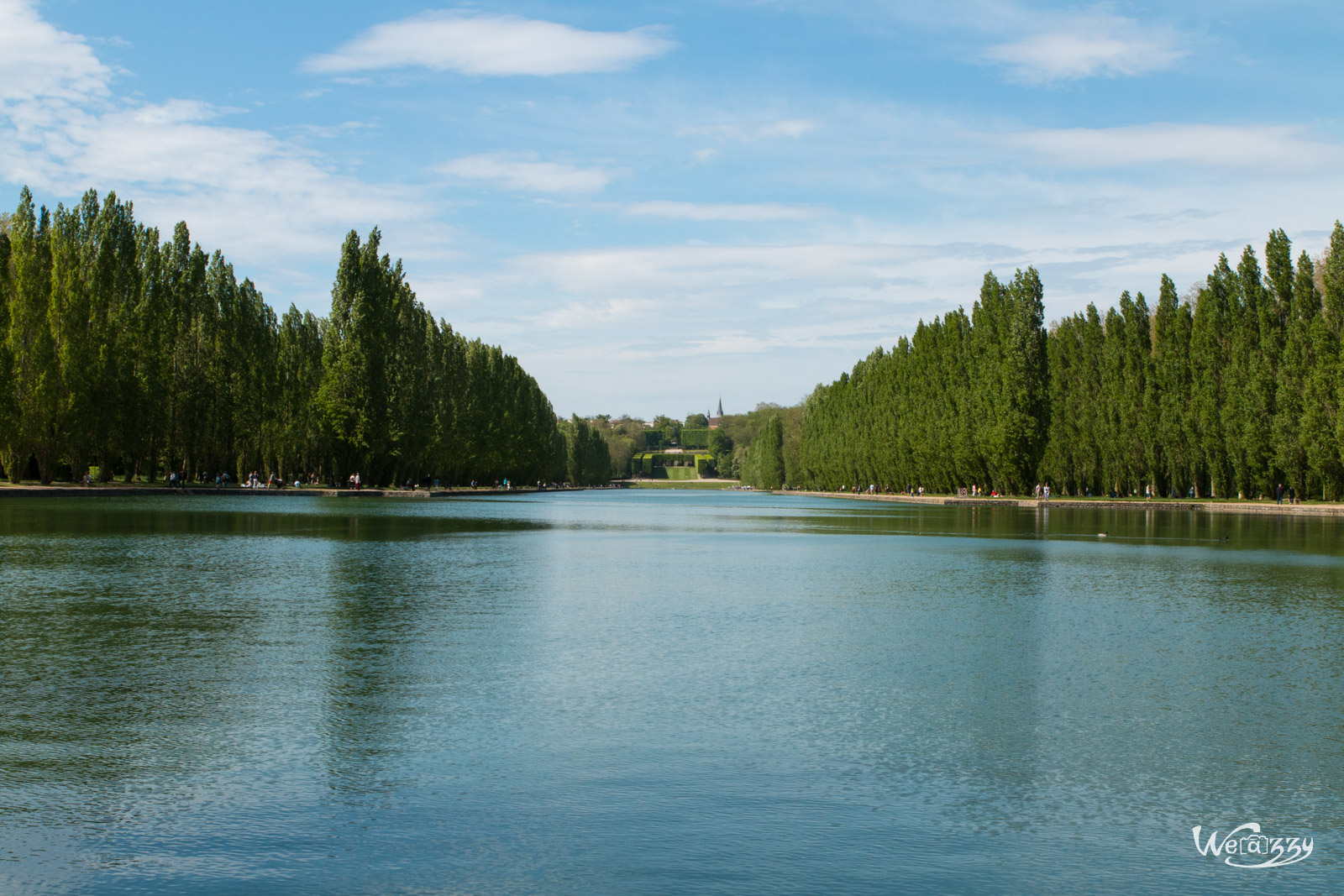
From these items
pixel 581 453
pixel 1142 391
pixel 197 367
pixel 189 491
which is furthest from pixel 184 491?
pixel 581 453

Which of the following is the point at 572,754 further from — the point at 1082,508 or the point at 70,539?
the point at 1082,508

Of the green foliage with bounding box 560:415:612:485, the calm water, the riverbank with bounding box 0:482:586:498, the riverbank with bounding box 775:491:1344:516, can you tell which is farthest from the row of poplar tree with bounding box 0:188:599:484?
the green foliage with bounding box 560:415:612:485

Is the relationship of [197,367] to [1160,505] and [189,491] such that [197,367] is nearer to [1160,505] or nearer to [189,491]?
[189,491]

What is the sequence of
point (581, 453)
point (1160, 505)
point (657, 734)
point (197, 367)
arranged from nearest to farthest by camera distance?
1. point (657, 734)
2. point (1160, 505)
3. point (197, 367)
4. point (581, 453)

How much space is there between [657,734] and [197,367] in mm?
61047

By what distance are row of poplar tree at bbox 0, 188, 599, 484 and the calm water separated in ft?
128

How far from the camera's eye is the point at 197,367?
61.8 metres

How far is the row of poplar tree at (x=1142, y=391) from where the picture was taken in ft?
160

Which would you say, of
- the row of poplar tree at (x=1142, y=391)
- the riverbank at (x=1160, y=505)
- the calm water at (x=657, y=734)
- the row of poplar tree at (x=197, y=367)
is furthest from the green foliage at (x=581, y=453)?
the calm water at (x=657, y=734)

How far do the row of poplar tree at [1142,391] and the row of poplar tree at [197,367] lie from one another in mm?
34625

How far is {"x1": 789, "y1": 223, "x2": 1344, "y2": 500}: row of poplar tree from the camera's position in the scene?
160 feet

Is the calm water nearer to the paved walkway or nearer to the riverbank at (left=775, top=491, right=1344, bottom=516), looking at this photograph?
the riverbank at (left=775, top=491, right=1344, bottom=516)

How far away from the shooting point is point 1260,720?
306 inches

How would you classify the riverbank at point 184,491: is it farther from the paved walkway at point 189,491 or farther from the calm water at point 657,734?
the calm water at point 657,734
